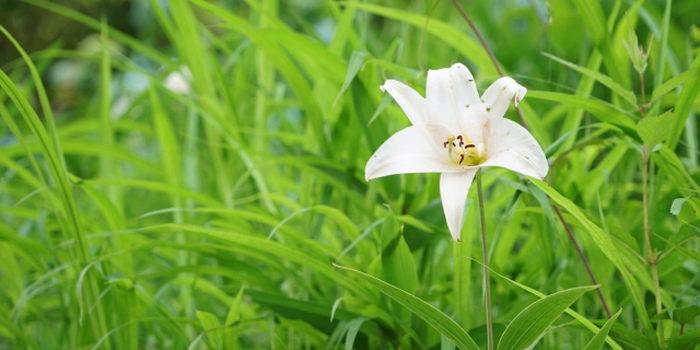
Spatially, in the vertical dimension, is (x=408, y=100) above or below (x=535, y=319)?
above

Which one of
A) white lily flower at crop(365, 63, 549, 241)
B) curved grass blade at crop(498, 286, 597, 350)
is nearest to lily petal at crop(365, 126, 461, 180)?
white lily flower at crop(365, 63, 549, 241)

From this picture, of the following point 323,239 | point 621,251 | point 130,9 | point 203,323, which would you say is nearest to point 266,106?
point 323,239

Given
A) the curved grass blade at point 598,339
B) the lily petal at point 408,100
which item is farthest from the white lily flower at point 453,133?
the curved grass blade at point 598,339

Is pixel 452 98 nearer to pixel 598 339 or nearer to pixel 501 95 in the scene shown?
pixel 501 95

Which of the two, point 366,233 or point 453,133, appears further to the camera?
point 366,233

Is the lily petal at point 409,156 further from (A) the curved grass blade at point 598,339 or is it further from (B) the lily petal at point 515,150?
(A) the curved grass blade at point 598,339

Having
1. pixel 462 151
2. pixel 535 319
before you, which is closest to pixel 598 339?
pixel 535 319

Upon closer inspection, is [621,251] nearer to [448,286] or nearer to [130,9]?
[448,286]
